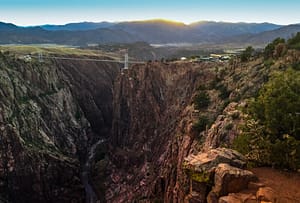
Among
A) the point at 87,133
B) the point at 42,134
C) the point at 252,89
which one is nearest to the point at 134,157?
the point at 42,134

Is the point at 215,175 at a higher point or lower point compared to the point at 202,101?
higher

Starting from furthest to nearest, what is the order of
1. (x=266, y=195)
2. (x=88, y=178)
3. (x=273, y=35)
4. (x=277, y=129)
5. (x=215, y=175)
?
1. (x=273, y=35)
2. (x=88, y=178)
3. (x=277, y=129)
4. (x=215, y=175)
5. (x=266, y=195)

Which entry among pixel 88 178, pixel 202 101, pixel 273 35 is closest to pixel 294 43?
pixel 202 101

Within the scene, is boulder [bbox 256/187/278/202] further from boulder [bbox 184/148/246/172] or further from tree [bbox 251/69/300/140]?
tree [bbox 251/69/300/140]

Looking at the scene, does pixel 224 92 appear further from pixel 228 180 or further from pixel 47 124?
pixel 47 124

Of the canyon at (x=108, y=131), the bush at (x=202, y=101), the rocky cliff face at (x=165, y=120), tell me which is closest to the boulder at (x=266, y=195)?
the rocky cliff face at (x=165, y=120)

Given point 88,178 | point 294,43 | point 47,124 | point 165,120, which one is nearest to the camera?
point 294,43
